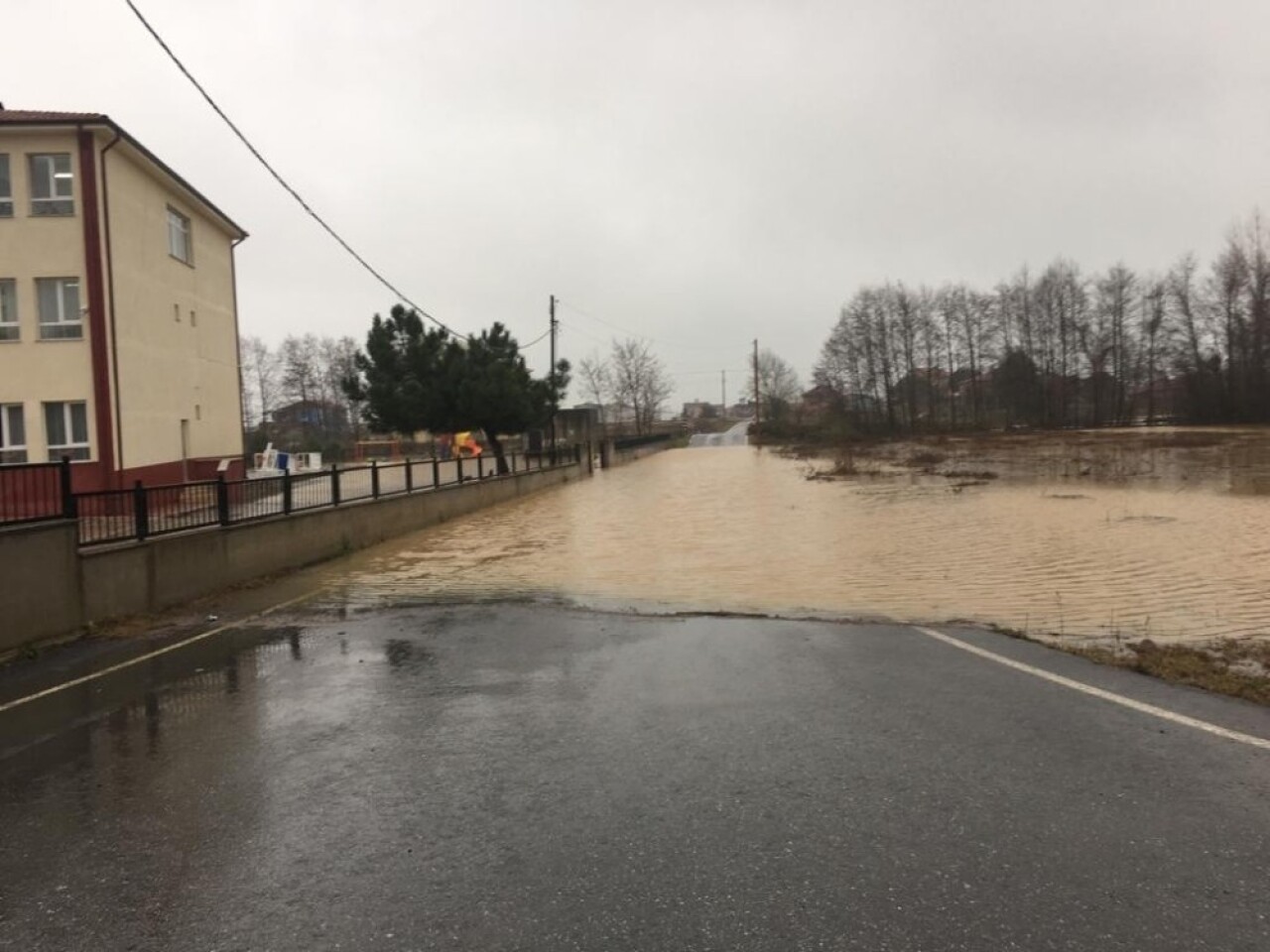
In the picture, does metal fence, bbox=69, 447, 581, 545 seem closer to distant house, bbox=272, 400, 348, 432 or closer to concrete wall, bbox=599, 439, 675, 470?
concrete wall, bbox=599, 439, 675, 470

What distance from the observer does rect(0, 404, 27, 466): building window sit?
832 inches

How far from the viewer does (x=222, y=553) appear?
488 inches

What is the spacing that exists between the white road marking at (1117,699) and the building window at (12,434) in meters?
22.6

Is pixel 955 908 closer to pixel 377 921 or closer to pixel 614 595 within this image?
pixel 377 921

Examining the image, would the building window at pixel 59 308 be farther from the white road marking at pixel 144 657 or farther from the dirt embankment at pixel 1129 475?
the dirt embankment at pixel 1129 475

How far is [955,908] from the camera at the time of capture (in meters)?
3.15

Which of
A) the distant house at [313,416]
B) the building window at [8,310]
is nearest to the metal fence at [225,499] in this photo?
the building window at [8,310]

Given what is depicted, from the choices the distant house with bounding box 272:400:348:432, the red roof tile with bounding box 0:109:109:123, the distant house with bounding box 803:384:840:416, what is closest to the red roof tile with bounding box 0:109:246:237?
the red roof tile with bounding box 0:109:109:123

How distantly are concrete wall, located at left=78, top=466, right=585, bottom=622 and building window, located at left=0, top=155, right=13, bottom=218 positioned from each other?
41.1 feet

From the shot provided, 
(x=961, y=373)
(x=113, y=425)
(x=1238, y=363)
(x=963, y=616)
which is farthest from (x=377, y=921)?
(x=961, y=373)

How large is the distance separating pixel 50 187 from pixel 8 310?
3283mm

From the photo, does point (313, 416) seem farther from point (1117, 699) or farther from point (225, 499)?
point (1117, 699)

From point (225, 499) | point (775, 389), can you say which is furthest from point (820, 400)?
point (225, 499)

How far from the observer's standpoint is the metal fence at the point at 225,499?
1039 cm
